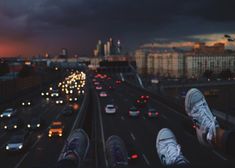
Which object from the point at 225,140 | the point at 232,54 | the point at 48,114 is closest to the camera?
the point at 225,140

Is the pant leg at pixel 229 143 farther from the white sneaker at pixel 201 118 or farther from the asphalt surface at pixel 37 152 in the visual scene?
the asphalt surface at pixel 37 152

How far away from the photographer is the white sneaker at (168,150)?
243 inches

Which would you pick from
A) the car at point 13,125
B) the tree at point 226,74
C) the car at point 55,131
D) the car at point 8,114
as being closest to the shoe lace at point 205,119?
the car at point 55,131

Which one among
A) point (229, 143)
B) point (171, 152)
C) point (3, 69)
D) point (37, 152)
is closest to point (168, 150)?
point (171, 152)

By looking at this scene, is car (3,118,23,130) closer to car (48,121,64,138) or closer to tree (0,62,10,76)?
car (48,121,64,138)

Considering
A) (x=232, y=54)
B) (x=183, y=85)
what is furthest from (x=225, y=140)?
(x=232, y=54)

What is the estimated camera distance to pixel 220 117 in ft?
96.5

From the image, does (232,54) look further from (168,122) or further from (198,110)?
(198,110)

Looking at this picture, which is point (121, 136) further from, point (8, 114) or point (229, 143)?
point (229, 143)

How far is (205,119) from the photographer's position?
7887mm

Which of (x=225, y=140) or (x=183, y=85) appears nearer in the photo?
(x=225, y=140)

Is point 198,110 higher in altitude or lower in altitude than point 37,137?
higher

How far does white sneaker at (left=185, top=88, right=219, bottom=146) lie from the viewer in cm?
734

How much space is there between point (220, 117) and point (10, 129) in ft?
53.0
